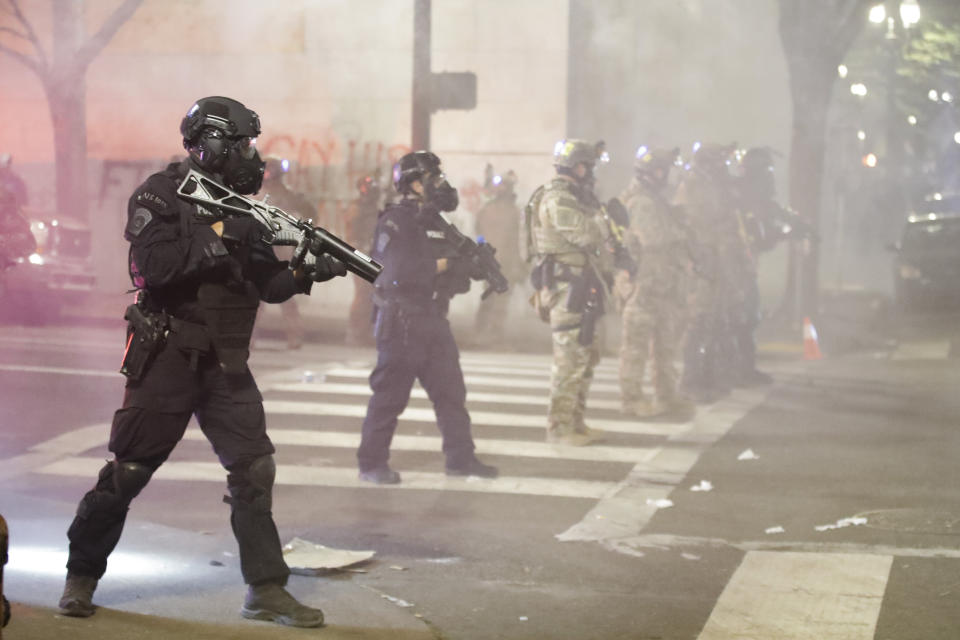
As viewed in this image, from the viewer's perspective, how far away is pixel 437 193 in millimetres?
7309

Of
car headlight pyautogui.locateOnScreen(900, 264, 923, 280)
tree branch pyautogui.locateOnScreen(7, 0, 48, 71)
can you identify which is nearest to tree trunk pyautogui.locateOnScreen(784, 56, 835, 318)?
car headlight pyautogui.locateOnScreen(900, 264, 923, 280)

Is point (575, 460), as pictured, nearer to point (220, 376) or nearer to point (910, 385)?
point (220, 376)

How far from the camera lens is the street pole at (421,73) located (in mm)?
12226

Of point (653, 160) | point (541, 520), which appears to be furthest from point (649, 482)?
point (653, 160)

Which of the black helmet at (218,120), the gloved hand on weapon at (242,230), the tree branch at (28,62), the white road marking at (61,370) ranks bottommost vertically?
the white road marking at (61,370)

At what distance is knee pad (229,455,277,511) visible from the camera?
4.46 metres

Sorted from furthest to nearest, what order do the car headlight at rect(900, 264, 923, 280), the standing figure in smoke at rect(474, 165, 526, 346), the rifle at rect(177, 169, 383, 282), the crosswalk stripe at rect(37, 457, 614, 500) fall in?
1. the car headlight at rect(900, 264, 923, 280)
2. the standing figure in smoke at rect(474, 165, 526, 346)
3. the crosswalk stripe at rect(37, 457, 614, 500)
4. the rifle at rect(177, 169, 383, 282)

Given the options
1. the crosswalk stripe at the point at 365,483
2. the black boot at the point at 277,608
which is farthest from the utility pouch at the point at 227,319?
the crosswalk stripe at the point at 365,483

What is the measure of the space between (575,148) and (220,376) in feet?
14.0

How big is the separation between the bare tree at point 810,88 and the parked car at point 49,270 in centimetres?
857

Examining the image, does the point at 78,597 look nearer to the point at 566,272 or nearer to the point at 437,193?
the point at 437,193

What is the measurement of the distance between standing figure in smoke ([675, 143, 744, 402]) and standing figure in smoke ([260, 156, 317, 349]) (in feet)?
11.3

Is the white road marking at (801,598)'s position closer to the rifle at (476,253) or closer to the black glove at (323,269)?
the black glove at (323,269)

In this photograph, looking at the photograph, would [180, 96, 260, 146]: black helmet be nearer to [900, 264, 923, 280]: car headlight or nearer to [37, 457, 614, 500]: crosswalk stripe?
[37, 457, 614, 500]: crosswalk stripe
